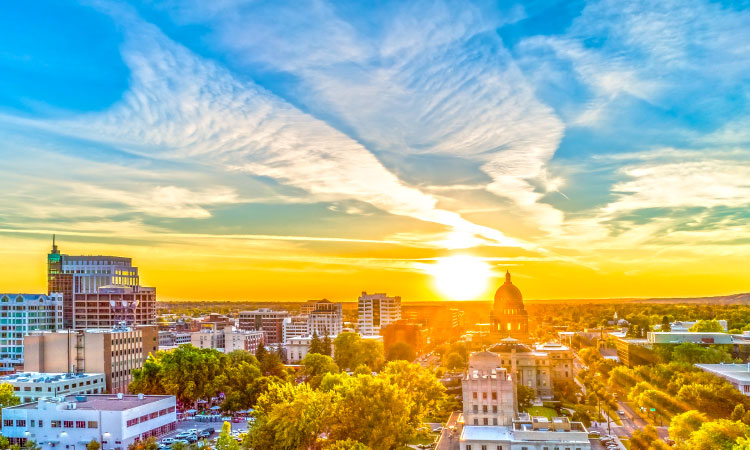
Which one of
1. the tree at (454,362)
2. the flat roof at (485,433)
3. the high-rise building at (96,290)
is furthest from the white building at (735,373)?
the high-rise building at (96,290)

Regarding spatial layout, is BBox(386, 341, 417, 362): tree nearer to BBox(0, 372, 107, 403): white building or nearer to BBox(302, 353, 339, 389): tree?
BBox(302, 353, 339, 389): tree

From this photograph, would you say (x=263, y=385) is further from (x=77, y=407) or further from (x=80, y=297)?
(x=80, y=297)

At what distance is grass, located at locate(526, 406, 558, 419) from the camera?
4119 inches

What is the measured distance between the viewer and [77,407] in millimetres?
82312

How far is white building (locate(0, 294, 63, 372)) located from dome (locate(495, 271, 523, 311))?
120 metres

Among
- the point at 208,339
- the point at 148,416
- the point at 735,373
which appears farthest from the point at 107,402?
the point at 735,373

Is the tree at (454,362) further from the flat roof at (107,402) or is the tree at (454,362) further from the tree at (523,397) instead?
the flat roof at (107,402)

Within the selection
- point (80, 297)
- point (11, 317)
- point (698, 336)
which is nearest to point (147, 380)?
point (11, 317)

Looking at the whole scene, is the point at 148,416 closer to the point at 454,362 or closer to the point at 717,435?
the point at 717,435

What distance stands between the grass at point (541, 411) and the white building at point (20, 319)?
110 m

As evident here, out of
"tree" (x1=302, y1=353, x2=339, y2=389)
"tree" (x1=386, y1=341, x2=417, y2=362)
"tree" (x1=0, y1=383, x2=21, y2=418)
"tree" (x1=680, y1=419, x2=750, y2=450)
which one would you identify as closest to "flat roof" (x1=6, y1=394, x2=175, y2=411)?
"tree" (x1=0, y1=383, x2=21, y2=418)

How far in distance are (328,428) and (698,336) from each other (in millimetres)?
112548

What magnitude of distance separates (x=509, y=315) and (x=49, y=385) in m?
120

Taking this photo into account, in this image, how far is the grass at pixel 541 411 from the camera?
104613 millimetres
